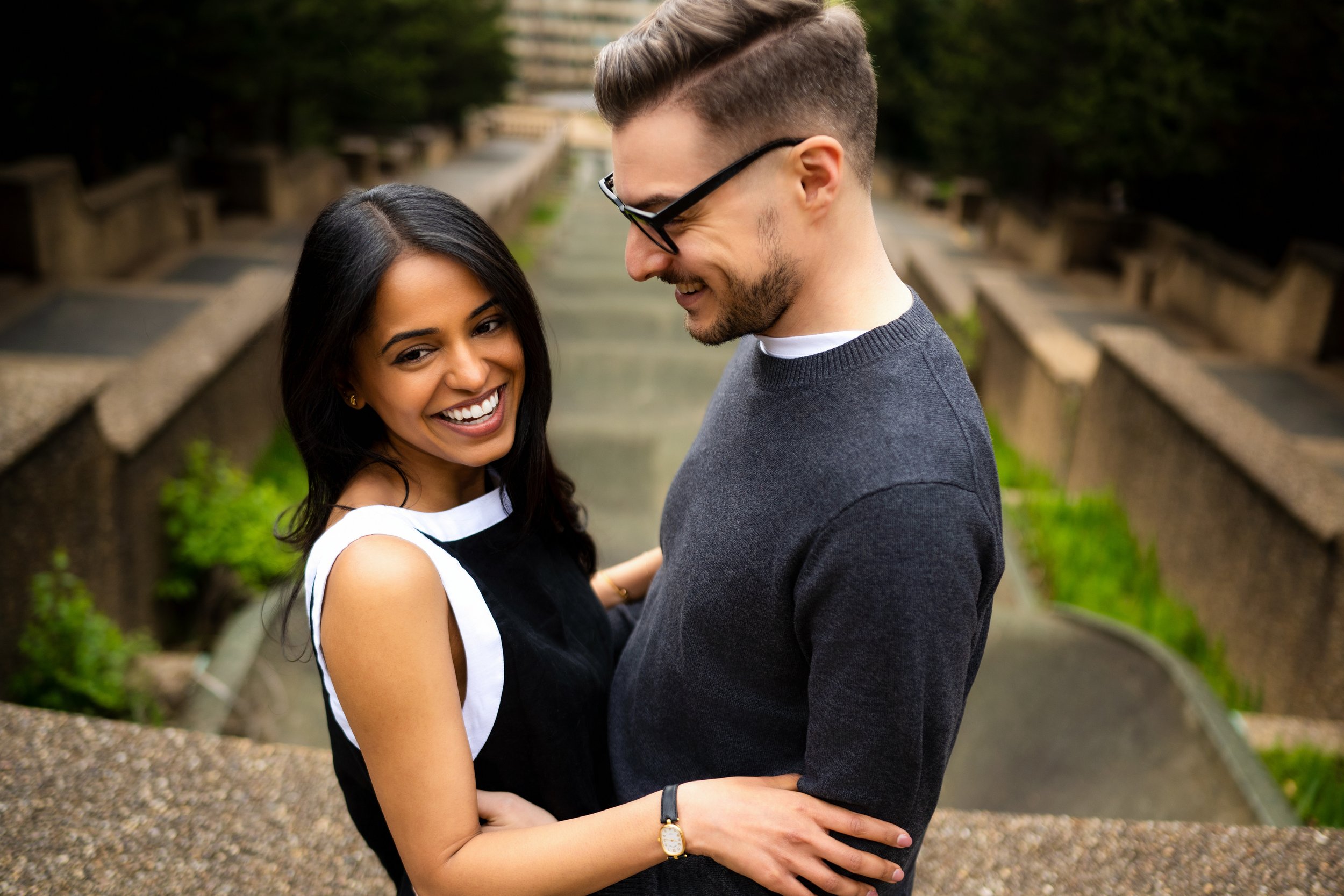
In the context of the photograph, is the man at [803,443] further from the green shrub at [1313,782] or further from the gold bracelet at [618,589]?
the green shrub at [1313,782]

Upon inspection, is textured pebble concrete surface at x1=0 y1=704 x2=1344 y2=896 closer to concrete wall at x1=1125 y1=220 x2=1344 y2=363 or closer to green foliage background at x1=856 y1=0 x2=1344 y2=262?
green foliage background at x1=856 y1=0 x2=1344 y2=262

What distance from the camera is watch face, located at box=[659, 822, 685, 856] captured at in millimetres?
1560

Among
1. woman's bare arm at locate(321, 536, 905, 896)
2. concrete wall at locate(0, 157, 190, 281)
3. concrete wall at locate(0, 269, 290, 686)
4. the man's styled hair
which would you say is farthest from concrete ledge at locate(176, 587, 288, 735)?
concrete wall at locate(0, 157, 190, 281)

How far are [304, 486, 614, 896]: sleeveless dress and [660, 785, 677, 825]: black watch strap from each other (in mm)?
305

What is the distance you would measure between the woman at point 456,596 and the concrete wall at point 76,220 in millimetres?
8230

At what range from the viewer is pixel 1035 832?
242 cm

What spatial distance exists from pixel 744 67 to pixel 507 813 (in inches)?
47.8

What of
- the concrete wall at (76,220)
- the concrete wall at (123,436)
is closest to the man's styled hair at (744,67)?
the concrete wall at (123,436)

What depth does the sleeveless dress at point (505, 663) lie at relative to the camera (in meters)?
1.65

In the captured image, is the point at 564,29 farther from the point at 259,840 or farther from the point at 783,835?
the point at 783,835

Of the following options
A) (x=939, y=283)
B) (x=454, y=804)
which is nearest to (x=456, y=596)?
(x=454, y=804)

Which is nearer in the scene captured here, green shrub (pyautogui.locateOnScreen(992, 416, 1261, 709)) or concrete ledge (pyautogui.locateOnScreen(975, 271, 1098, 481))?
green shrub (pyautogui.locateOnScreen(992, 416, 1261, 709))

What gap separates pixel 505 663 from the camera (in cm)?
173

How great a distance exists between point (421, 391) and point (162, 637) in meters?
4.13
